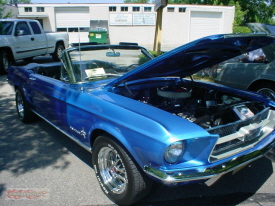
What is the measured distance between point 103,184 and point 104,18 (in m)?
19.9

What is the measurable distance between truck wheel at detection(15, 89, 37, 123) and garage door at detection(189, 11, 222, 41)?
19382 mm

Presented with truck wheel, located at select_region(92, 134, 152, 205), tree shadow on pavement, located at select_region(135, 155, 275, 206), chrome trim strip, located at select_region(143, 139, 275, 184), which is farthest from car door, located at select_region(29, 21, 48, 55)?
chrome trim strip, located at select_region(143, 139, 275, 184)

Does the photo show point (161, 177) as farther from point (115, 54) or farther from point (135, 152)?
point (115, 54)

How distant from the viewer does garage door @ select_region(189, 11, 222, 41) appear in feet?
73.3

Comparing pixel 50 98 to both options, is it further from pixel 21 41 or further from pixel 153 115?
pixel 21 41

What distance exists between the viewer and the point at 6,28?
10.2 meters

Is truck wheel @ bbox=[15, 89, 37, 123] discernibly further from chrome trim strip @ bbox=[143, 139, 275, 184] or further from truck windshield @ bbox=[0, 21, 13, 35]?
truck windshield @ bbox=[0, 21, 13, 35]

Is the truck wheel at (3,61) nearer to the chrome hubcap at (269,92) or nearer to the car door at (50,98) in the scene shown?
the car door at (50,98)

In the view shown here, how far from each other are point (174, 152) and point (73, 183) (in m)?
1.47

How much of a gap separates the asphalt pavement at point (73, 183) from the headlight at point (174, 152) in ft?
2.52

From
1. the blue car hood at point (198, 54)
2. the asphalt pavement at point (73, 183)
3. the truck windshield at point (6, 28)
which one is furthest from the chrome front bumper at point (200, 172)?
the truck windshield at point (6, 28)

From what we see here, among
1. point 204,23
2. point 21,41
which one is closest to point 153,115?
point 21,41

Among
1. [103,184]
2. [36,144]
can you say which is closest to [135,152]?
[103,184]

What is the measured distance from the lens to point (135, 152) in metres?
2.41
